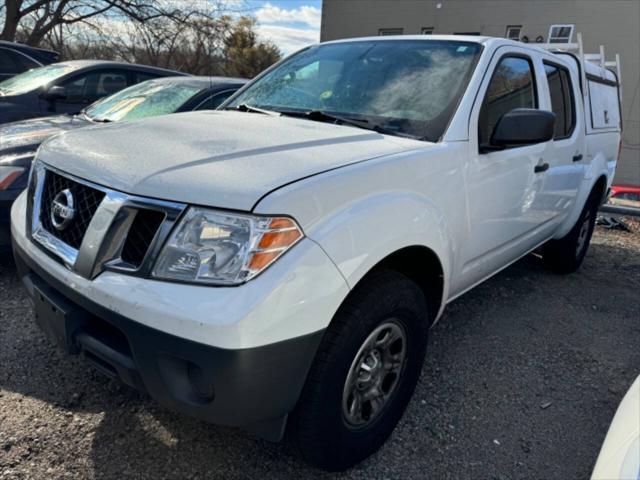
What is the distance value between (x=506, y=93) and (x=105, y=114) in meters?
3.59

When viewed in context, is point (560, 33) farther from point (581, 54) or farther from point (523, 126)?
point (523, 126)

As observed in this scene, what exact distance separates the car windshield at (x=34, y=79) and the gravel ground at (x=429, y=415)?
9.14 feet

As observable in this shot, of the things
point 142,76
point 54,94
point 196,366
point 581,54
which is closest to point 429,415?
point 196,366

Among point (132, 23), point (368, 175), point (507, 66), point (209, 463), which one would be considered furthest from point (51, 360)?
point (132, 23)

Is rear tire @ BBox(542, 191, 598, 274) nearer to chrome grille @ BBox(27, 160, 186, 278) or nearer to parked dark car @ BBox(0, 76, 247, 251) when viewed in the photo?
parked dark car @ BBox(0, 76, 247, 251)

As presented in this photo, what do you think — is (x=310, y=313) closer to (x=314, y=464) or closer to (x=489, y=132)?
(x=314, y=464)

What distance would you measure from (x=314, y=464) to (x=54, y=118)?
13.7 feet

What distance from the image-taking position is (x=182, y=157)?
6.00 ft

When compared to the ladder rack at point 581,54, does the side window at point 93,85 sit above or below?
below

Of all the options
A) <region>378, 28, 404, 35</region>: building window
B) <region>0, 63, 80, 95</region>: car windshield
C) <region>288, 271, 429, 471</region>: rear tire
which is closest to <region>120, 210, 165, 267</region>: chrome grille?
<region>288, 271, 429, 471</region>: rear tire

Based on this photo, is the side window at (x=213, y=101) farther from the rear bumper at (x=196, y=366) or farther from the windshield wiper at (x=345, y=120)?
the rear bumper at (x=196, y=366)

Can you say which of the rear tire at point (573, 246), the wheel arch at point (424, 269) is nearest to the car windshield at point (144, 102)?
the wheel arch at point (424, 269)

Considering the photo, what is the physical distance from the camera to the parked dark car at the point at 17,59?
7898 millimetres

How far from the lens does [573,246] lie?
4582mm
